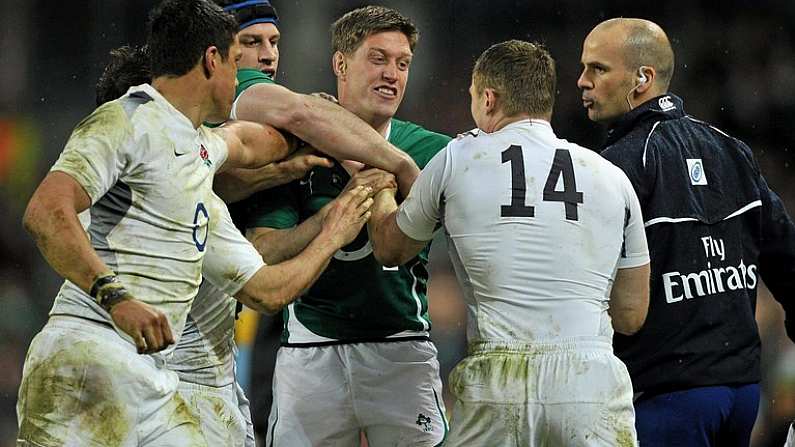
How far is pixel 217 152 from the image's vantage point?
155 inches

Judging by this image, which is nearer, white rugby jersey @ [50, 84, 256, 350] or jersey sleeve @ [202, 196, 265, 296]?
white rugby jersey @ [50, 84, 256, 350]

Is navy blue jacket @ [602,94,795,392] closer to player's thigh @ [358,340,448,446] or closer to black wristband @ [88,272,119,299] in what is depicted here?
player's thigh @ [358,340,448,446]

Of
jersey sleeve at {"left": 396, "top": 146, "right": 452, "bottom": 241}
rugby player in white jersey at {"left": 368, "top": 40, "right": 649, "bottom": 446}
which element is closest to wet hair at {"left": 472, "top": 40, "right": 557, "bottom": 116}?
rugby player in white jersey at {"left": 368, "top": 40, "right": 649, "bottom": 446}

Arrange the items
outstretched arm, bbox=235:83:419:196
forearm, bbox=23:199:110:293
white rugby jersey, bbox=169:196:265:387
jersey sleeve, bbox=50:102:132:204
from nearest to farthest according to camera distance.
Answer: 1. forearm, bbox=23:199:110:293
2. jersey sleeve, bbox=50:102:132:204
3. white rugby jersey, bbox=169:196:265:387
4. outstretched arm, bbox=235:83:419:196

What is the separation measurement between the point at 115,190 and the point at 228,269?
0.53 metres

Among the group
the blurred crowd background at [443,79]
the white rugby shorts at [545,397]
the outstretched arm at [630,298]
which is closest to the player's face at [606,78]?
the outstretched arm at [630,298]

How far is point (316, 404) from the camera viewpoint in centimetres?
476

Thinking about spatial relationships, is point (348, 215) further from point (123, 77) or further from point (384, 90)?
point (123, 77)

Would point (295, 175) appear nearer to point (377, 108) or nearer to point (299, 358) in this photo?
point (377, 108)

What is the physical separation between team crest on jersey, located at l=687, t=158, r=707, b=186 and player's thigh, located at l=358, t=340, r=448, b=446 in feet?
4.39

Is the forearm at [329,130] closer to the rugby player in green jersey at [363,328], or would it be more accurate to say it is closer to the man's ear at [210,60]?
the rugby player in green jersey at [363,328]

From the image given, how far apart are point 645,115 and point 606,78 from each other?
30 cm

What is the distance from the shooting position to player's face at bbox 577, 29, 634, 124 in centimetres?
485

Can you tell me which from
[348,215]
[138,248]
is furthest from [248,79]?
[138,248]
